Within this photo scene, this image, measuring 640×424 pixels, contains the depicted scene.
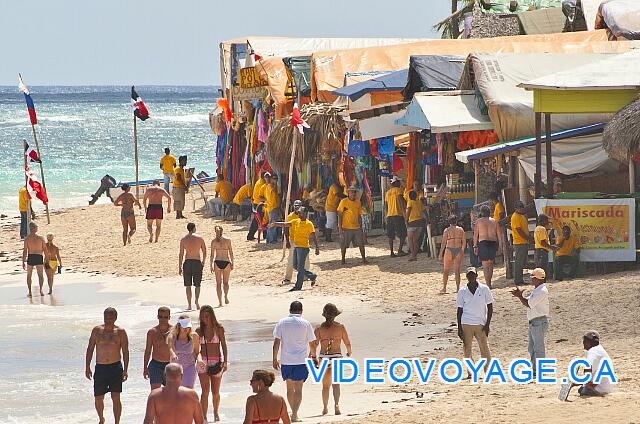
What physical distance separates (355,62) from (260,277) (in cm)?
702

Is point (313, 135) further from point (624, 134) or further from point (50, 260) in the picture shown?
point (624, 134)

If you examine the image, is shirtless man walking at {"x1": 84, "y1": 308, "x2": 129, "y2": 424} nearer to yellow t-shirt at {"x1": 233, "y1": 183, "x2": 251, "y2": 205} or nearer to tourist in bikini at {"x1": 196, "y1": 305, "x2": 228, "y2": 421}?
tourist in bikini at {"x1": 196, "y1": 305, "x2": 228, "y2": 421}

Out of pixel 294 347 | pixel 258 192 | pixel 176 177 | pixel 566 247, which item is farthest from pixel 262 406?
pixel 176 177

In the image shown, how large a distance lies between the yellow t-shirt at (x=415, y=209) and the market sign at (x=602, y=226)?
341 cm

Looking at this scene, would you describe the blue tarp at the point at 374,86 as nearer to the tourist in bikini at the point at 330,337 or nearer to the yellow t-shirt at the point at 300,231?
the yellow t-shirt at the point at 300,231

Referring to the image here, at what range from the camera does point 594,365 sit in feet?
35.8

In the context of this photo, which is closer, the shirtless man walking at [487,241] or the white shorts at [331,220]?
the shirtless man walking at [487,241]

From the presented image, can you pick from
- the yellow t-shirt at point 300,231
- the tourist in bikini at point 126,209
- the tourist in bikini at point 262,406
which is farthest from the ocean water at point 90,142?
the tourist in bikini at point 262,406

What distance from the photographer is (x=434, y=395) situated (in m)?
12.2

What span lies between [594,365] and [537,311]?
1.18 m

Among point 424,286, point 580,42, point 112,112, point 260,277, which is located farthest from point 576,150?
point 112,112

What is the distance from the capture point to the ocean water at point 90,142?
52906 millimetres

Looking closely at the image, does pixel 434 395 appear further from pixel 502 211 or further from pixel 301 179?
pixel 301 179

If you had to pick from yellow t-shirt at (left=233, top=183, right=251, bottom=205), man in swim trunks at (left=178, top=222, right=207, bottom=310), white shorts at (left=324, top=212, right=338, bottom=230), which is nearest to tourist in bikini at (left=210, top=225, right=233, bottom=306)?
man in swim trunks at (left=178, top=222, right=207, bottom=310)
